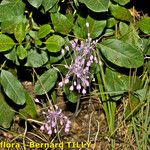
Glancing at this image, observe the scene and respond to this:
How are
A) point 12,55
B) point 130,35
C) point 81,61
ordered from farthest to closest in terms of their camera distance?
point 130,35
point 12,55
point 81,61

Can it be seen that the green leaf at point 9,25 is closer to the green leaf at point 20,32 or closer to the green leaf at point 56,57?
the green leaf at point 20,32

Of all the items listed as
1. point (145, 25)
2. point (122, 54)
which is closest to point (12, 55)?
point (122, 54)

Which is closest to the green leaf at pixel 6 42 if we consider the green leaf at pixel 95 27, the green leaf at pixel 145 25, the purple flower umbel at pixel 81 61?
the purple flower umbel at pixel 81 61

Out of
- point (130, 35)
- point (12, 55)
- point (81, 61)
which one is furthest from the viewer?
point (130, 35)

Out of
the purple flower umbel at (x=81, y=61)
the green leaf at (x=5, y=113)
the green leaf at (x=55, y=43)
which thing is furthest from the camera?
the green leaf at (x=5, y=113)

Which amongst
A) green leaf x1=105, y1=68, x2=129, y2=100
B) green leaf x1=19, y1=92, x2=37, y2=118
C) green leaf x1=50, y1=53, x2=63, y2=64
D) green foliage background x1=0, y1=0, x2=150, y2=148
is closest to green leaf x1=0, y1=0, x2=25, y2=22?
green foliage background x1=0, y1=0, x2=150, y2=148

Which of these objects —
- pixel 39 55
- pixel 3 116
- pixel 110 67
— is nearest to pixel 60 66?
pixel 39 55

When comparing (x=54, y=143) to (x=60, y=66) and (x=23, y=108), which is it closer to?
(x=23, y=108)

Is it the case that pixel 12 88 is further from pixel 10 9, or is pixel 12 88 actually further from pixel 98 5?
pixel 98 5
